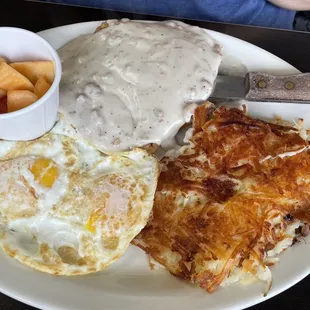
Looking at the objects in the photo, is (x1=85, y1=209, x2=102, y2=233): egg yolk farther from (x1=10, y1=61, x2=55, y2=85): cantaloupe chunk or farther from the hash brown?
(x1=10, y1=61, x2=55, y2=85): cantaloupe chunk

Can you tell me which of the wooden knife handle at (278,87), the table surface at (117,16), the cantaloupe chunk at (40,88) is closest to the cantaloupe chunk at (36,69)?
the cantaloupe chunk at (40,88)

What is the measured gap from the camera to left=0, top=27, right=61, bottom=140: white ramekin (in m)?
1.28

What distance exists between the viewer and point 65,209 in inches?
54.9

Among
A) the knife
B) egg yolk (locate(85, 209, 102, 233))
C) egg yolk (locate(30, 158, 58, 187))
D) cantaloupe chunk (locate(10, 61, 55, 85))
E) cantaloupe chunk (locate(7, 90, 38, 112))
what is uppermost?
cantaloupe chunk (locate(10, 61, 55, 85))

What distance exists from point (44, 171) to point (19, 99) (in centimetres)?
23

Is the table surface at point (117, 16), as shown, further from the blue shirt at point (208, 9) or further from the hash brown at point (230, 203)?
the hash brown at point (230, 203)

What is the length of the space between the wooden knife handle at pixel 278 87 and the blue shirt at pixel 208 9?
379 millimetres

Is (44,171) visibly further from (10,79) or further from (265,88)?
(265,88)

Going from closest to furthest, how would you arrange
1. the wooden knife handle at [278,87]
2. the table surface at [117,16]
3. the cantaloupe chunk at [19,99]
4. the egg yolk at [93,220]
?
the cantaloupe chunk at [19,99] → the egg yolk at [93,220] → the wooden knife handle at [278,87] → the table surface at [117,16]

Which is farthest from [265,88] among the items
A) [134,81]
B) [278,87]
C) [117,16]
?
[117,16]

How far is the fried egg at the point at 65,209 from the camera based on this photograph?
1.37 meters

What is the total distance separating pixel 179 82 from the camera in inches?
60.9

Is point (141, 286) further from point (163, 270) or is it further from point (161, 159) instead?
point (161, 159)

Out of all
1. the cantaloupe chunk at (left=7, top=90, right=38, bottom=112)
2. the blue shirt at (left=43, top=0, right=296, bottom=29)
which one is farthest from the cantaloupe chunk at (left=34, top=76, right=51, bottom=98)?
the blue shirt at (left=43, top=0, right=296, bottom=29)
